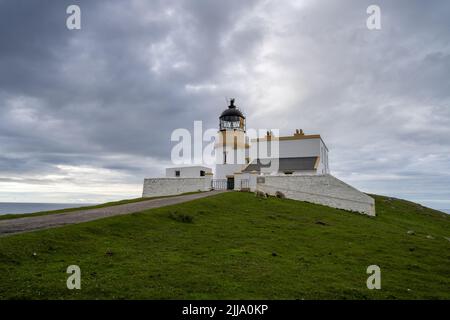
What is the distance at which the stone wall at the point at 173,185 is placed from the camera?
111ft

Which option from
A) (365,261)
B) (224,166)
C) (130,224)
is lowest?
(365,261)

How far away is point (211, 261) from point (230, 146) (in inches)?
1149

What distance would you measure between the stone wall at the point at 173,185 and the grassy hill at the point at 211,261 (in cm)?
1791

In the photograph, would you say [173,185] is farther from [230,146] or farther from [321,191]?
[321,191]

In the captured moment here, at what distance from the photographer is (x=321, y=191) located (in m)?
28.5

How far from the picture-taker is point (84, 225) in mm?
11625

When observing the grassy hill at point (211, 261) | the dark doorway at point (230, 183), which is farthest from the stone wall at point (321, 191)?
the grassy hill at point (211, 261)

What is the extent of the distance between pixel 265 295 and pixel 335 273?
3046mm

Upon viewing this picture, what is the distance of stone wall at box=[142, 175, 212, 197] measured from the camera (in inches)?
1332

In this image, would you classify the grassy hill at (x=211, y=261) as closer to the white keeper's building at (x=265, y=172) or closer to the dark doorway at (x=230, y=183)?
the white keeper's building at (x=265, y=172)
